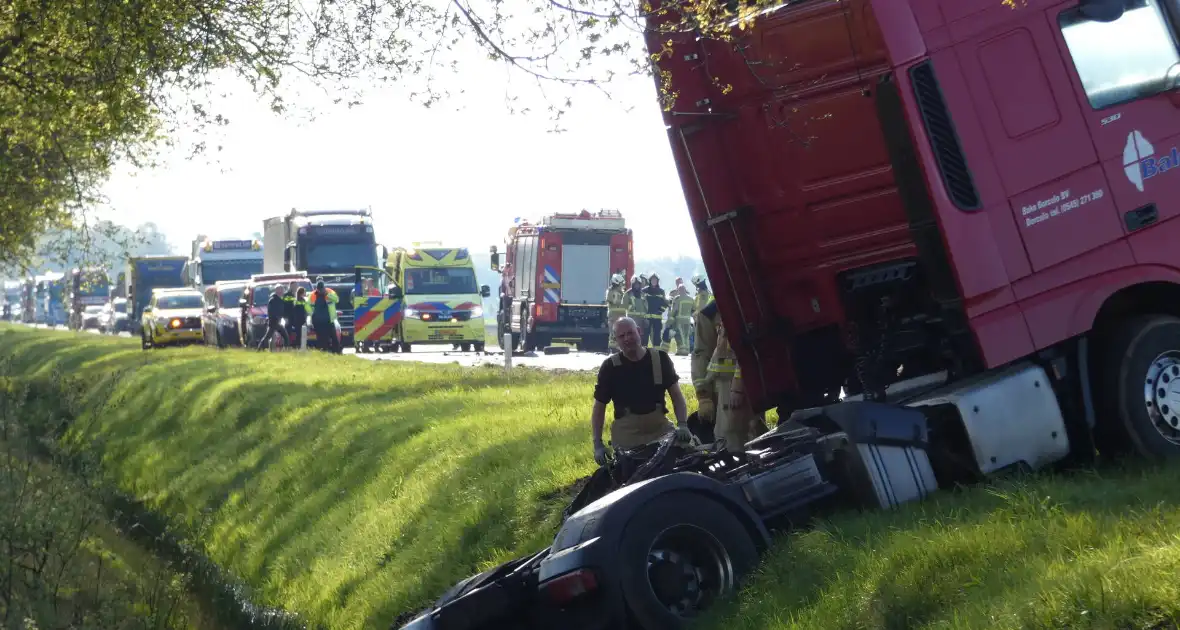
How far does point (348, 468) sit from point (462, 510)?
396 cm

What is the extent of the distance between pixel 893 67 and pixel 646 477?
106 inches

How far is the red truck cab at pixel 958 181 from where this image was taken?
353 inches

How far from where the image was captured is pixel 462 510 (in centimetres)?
1249

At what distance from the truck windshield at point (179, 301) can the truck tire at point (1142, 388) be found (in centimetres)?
3842

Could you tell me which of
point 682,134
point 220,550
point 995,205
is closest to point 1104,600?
point 995,205

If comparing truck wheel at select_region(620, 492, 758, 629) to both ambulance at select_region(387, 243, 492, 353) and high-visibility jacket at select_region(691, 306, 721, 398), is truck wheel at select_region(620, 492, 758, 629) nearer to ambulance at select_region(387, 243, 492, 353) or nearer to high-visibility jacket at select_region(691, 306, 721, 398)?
high-visibility jacket at select_region(691, 306, 721, 398)

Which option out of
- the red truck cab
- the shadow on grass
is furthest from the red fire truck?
the red truck cab

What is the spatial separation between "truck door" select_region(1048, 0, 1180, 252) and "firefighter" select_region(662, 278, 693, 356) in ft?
80.7

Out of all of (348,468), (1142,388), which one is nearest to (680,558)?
(1142,388)

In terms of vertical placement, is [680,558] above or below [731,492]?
below

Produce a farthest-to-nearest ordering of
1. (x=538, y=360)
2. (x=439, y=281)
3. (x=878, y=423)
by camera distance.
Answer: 1. (x=439, y=281)
2. (x=538, y=360)
3. (x=878, y=423)

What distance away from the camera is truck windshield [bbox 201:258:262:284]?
51781 millimetres

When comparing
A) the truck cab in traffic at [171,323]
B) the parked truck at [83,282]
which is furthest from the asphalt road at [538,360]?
the truck cab in traffic at [171,323]

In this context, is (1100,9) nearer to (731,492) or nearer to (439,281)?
(731,492)
